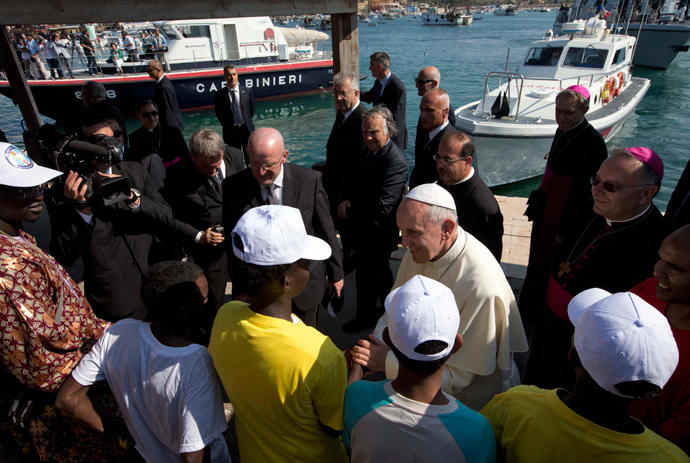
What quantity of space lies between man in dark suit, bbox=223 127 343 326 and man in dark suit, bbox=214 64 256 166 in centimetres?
409

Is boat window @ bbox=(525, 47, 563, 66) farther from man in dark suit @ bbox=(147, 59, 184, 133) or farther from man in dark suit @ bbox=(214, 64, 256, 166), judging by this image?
man in dark suit @ bbox=(147, 59, 184, 133)

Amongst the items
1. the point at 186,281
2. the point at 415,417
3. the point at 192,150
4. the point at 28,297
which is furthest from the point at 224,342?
the point at 192,150

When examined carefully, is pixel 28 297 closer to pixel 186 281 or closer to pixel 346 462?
pixel 186 281

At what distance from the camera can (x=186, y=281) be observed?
1.59 m

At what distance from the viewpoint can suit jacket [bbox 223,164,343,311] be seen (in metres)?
2.64

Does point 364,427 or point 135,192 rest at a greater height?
point 135,192

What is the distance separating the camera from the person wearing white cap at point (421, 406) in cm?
117

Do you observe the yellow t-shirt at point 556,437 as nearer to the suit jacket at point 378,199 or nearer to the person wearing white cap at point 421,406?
the person wearing white cap at point 421,406

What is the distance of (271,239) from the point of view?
1.40 meters

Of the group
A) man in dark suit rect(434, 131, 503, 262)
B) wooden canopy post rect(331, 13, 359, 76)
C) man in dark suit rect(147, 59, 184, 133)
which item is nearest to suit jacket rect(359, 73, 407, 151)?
wooden canopy post rect(331, 13, 359, 76)

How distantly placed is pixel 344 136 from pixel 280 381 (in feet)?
10.8

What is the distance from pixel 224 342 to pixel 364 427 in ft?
1.89

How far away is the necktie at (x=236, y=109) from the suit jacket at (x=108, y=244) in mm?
4222

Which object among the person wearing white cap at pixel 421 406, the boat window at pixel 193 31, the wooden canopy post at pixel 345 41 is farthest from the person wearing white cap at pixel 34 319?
the boat window at pixel 193 31
